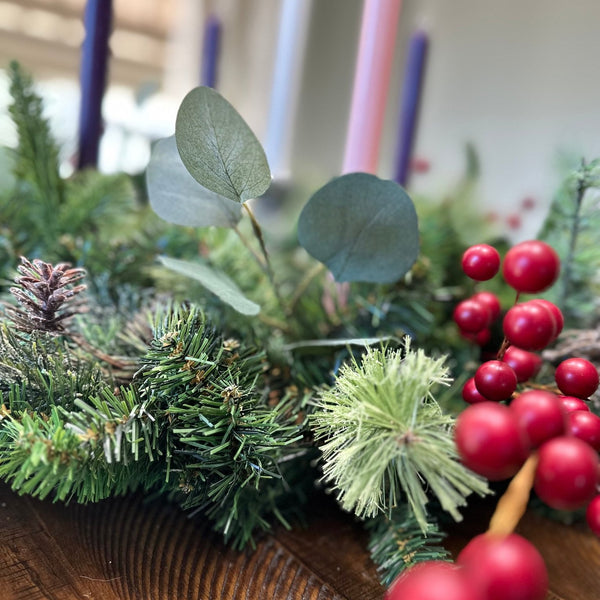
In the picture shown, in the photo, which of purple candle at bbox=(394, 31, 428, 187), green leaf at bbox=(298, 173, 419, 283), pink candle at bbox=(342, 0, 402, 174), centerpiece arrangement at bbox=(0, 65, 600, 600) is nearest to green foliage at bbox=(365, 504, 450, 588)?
centerpiece arrangement at bbox=(0, 65, 600, 600)

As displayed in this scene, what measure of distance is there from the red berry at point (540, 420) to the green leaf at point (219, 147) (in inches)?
5.1

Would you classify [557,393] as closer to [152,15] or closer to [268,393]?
[268,393]

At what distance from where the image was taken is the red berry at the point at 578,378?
0.20 metres

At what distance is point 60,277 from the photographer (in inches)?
8.9

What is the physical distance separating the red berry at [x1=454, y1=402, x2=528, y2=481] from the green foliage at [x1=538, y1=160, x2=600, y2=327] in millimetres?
210

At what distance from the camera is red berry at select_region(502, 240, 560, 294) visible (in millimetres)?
182

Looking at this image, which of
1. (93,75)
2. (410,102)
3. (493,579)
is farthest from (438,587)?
(410,102)

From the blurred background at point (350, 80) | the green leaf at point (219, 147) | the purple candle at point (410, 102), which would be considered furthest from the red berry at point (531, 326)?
the purple candle at point (410, 102)

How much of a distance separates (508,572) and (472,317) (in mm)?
123

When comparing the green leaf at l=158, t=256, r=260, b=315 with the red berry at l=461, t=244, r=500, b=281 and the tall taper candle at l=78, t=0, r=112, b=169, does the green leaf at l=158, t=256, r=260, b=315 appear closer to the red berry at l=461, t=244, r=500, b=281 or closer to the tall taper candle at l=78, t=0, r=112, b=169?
the red berry at l=461, t=244, r=500, b=281

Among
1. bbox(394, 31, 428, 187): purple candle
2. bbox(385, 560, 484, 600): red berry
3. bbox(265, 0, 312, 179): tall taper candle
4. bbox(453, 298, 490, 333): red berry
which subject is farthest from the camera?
bbox(265, 0, 312, 179): tall taper candle

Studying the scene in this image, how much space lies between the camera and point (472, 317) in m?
0.24

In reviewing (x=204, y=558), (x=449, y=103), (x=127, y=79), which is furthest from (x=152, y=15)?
(x=204, y=558)

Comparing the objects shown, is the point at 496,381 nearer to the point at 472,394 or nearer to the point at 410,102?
the point at 472,394
